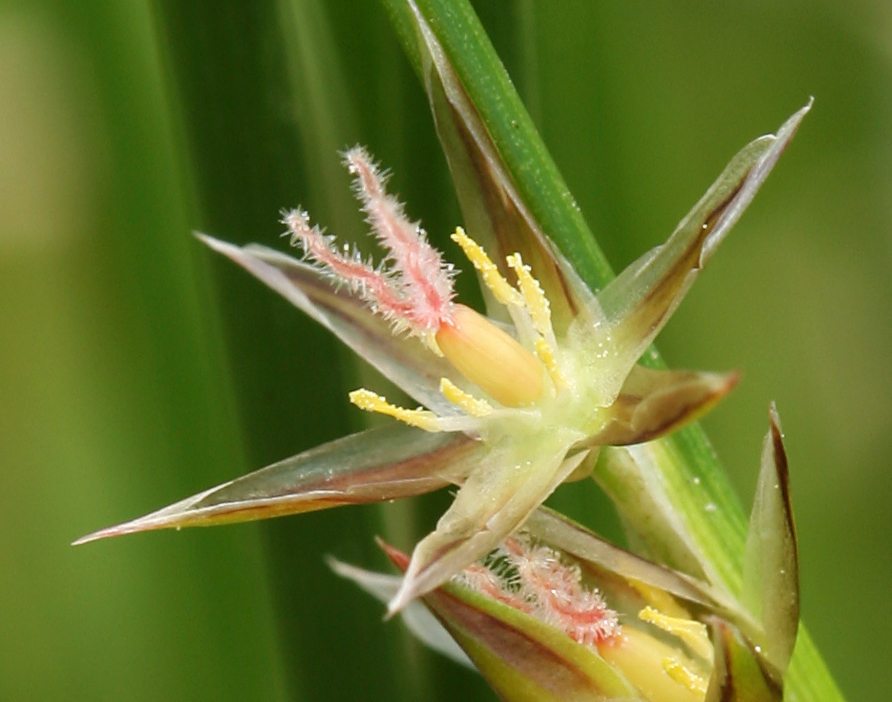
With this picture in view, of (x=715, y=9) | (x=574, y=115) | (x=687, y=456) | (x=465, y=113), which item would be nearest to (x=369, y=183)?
(x=465, y=113)

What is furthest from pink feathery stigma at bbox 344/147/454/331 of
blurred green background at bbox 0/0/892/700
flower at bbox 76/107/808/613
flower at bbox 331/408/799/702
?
blurred green background at bbox 0/0/892/700

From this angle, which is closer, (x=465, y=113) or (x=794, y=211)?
(x=465, y=113)

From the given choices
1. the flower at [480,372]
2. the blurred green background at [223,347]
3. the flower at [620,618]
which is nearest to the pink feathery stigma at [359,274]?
the flower at [480,372]

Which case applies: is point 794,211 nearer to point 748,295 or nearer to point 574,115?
point 748,295

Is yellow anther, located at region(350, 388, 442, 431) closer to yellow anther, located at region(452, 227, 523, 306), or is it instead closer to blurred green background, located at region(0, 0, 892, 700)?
yellow anther, located at region(452, 227, 523, 306)

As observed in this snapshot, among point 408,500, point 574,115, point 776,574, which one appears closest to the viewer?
point 776,574

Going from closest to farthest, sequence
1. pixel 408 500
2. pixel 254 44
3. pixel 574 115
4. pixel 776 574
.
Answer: pixel 776 574 → pixel 254 44 → pixel 408 500 → pixel 574 115

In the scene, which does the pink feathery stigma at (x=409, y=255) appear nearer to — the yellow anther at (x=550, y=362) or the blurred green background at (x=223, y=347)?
the yellow anther at (x=550, y=362)

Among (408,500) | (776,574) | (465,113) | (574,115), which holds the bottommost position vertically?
(776,574)

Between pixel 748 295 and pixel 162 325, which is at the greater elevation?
pixel 162 325
